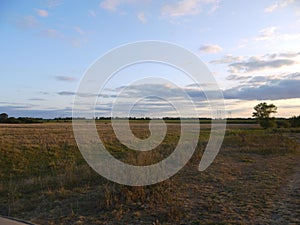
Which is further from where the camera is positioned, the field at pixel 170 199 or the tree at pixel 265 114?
the tree at pixel 265 114

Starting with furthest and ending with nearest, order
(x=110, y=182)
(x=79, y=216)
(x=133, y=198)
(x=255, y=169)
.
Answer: (x=255, y=169) → (x=110, y=182) → (x=133, y=198) → (x=79, y=216)

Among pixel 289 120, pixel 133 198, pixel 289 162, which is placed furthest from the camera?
pixel 289 120

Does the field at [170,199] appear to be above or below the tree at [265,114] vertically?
below

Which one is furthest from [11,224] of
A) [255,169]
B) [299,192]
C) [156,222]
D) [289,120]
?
[289,120]

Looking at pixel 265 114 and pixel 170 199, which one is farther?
pixel 265 114

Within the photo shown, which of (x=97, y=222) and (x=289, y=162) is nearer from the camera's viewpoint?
(x=97, y=222)

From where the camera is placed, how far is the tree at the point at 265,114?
55.1 m

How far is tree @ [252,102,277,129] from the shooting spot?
55125 mm

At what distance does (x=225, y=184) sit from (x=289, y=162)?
641 centimetres

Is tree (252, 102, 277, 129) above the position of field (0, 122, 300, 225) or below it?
above

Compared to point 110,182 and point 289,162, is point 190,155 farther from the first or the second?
point 110,182

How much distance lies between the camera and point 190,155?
13.9 meters

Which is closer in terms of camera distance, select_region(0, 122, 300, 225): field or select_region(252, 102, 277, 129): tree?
select_region(0, 122, 300, 225): field

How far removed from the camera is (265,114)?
183 ft
